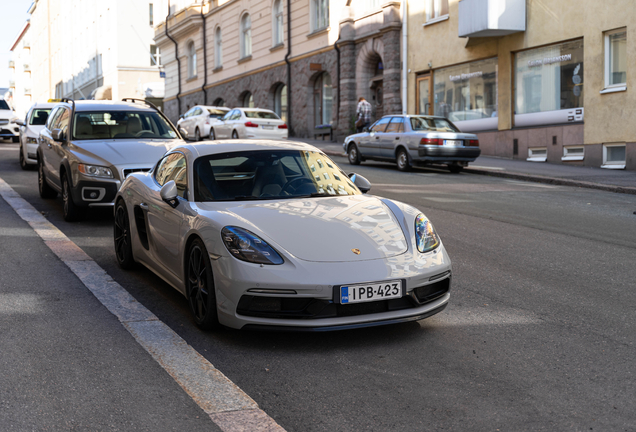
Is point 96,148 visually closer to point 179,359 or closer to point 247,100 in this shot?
point 179,359

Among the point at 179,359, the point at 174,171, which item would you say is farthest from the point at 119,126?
the point at 179,359

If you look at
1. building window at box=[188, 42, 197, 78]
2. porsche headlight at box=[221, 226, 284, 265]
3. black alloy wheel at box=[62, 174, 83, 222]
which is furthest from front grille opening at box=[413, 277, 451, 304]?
building window at box=[188, 42, 197, 78]

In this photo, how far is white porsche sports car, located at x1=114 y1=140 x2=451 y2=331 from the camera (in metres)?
4.47

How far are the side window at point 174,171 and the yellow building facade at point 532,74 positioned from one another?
15156 mm

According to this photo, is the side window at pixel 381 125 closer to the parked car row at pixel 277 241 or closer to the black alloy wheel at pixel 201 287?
the parked car row at pixel 277 241

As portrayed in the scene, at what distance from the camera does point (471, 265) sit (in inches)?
279

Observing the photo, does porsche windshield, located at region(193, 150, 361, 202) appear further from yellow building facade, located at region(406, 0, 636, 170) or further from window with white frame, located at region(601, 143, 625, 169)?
window with white frame, located at region(601, 143, 625, 169)

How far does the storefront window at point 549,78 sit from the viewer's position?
796 inches

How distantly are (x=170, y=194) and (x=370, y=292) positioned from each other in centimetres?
196

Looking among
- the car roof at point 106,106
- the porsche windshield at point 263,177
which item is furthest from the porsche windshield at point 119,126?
the porsche windshield at point 263,177

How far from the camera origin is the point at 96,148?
973cm

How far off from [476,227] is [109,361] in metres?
6.15

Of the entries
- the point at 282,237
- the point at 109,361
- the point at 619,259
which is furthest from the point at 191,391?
the point at 619,259

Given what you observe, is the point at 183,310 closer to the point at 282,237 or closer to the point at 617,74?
the point at 282,237
